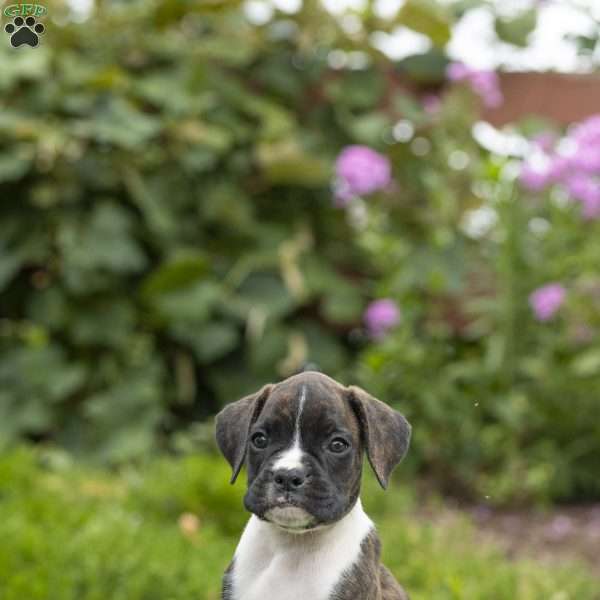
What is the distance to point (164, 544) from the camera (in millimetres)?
4043

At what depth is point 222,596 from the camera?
1.48 m

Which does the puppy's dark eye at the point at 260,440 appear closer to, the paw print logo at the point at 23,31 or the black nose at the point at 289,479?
the black nose at the point at 289,479

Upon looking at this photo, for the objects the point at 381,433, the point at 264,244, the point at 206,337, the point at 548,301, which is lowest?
the point at 206,337

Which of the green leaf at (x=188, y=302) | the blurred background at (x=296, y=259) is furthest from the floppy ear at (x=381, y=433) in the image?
the green leaf at (x=188, y=302)

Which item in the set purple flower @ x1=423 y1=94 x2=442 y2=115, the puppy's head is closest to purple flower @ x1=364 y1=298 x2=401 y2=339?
purple flower @ x1=423 y1=94 x2=442 y2=115

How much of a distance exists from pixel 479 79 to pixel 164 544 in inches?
151

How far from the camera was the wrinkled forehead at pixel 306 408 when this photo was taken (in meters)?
1.40

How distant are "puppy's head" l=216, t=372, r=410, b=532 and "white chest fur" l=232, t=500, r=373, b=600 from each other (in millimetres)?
65

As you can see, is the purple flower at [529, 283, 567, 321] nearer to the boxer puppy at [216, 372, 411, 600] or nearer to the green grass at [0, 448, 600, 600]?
the green grass at [0, 448, 600, 600]

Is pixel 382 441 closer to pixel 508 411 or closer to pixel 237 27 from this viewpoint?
pixel 508 411

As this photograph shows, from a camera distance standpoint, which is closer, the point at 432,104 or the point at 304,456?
the point at 304,456

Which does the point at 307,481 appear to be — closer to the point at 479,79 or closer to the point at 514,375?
the point at 514,375

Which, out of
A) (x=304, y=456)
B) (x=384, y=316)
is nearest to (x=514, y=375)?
(x=384, y=316)

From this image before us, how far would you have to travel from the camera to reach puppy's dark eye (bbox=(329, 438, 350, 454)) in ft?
4.64
